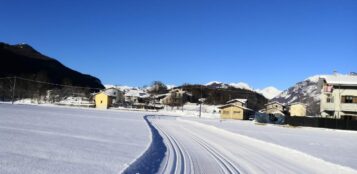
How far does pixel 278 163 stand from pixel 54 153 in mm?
9187

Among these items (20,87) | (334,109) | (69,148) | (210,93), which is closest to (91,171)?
(69,148)

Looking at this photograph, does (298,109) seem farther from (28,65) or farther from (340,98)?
(28,65)

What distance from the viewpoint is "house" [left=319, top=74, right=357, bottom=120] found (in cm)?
7081

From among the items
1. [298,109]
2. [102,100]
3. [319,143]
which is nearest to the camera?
[319,143]

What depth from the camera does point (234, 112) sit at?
339 ft

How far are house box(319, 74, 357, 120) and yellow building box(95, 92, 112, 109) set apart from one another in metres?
78.5

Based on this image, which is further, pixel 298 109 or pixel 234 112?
pixel 298 109

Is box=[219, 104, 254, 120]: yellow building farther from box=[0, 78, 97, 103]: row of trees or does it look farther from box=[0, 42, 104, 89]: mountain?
box=[0, 42, 104, 89]: mountain

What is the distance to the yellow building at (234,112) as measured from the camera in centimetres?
10262

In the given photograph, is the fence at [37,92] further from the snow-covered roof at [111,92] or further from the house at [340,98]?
the house at [340,98]

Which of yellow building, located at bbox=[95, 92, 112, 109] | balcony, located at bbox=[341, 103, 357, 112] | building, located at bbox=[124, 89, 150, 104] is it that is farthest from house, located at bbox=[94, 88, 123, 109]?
balcony, located at bbox=[341, 103, 357, 112]

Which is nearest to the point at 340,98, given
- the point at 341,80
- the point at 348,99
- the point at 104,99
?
the point at 348,99

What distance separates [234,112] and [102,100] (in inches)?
2024

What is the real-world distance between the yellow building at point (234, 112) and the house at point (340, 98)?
31041 millimetres
